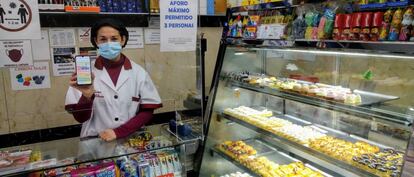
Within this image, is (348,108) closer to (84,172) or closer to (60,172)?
(84,172)

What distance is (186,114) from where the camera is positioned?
2.36 m

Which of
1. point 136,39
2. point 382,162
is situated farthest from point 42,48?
point 382,162

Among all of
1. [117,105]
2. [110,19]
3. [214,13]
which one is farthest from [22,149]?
[214,13]

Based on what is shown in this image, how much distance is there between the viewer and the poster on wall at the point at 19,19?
1.74 meters

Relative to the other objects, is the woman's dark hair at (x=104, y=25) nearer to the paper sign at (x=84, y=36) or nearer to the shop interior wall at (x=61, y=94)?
the paper sign at (x=84, y=36)

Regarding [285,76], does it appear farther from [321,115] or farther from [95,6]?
[95,6]

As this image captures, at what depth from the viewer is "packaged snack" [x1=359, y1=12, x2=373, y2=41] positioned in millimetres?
1672

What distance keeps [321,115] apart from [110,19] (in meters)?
1.78

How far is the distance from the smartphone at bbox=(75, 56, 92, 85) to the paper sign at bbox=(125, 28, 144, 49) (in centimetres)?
99

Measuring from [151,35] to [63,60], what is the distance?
84 cm

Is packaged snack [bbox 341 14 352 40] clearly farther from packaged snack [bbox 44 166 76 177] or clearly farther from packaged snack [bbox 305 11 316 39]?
packaged snack [bbox 44 166 76 177]

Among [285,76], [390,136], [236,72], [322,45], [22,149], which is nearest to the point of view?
[22,149]

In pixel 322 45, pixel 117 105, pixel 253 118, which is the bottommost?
pixel 253 118

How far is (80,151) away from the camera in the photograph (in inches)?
67.4
